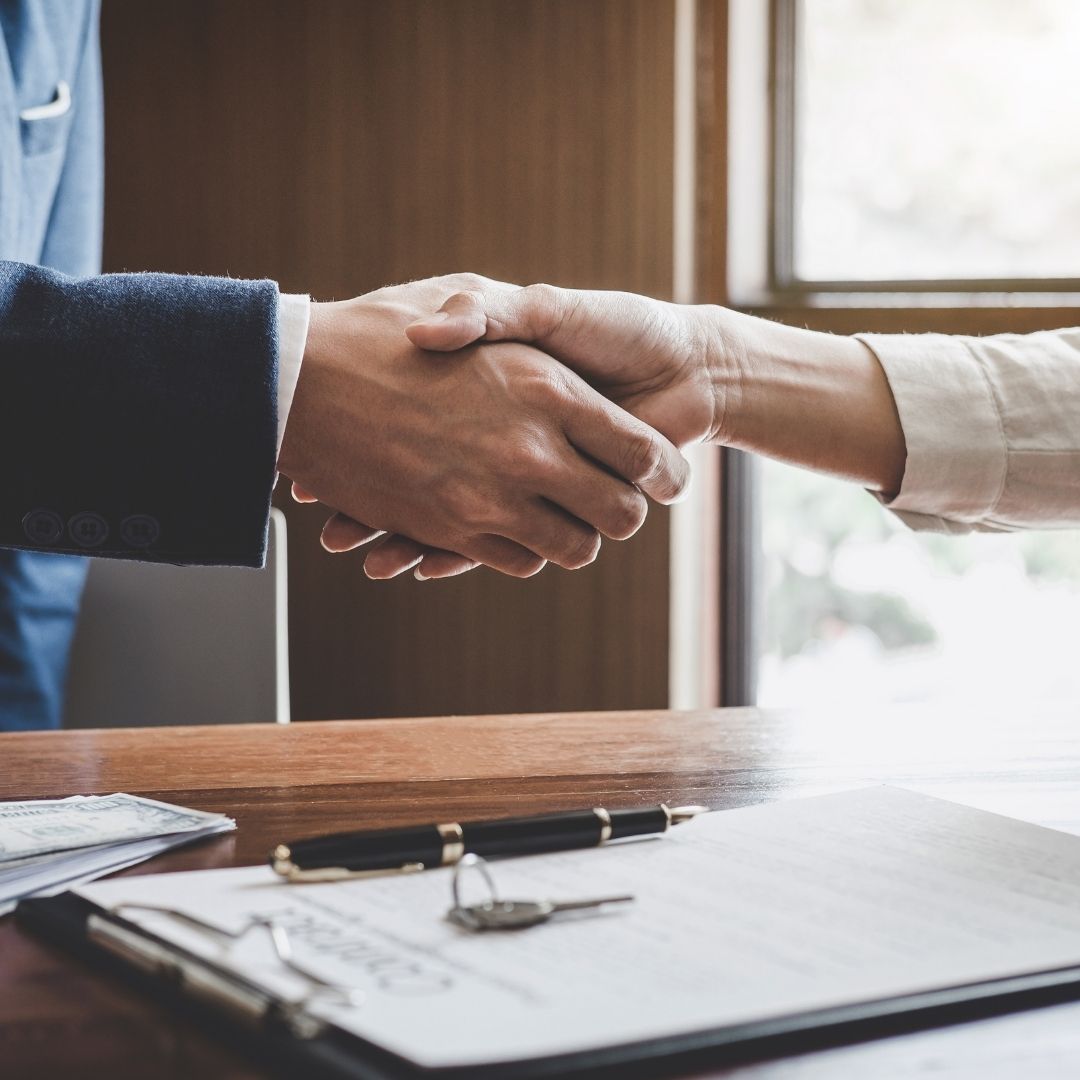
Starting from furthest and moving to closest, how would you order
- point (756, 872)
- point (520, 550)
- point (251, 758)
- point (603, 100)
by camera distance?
1. point (603, 100)
2. point (520, 550)
3. point (251, 758)
4. point (756, 872)

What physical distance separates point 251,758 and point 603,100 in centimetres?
142

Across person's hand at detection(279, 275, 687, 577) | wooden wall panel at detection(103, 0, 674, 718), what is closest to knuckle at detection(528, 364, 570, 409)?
person's hand at detection(279, 275, 687, 577)

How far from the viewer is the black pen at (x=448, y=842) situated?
465mm

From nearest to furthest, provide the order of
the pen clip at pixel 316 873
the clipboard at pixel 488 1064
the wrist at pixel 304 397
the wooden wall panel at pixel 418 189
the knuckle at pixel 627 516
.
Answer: the clipboard at pixel 488 1064 → the pen clip at pixel 316 873 → the wrist at pixel 304 397 → the knuckle at pixel 627 516 → the wooden wall panel at pixel 418 189

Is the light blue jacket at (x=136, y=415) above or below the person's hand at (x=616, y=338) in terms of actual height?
below

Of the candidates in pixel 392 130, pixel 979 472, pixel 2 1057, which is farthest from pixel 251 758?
pixel 392 130

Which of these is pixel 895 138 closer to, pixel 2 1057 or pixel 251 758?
pixel 251 758

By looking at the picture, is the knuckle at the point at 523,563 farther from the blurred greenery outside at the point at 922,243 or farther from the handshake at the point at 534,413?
the blurred greenery outside at the point at 922,243

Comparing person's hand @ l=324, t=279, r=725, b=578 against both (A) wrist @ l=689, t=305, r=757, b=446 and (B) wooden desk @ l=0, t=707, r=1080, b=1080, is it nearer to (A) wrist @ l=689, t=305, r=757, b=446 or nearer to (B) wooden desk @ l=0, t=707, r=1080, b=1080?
(A) wrist @ l=689, t=305, r=757, b=446

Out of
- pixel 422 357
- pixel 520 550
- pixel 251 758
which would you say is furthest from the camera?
pixel 520 550

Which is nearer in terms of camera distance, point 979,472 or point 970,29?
point 979,472

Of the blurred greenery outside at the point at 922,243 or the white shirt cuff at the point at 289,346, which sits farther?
the blurred greenery outside at the point at 922,243

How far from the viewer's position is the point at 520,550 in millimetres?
1061

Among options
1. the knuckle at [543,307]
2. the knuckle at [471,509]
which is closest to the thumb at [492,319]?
the knuckle at [543,307]
